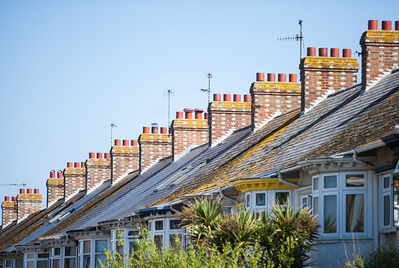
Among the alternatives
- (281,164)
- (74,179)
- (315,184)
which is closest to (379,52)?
(281,164)

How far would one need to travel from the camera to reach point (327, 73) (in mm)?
28344

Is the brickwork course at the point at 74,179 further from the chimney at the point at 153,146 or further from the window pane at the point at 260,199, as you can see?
the window pane at the point at 260,199

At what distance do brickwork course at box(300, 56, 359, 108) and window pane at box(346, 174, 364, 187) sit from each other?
11818mm

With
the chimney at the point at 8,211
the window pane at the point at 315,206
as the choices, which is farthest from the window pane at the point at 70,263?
the chimney at the point at 8,211

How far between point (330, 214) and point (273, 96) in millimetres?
16814

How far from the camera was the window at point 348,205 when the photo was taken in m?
16.1

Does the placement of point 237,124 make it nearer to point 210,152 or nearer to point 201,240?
point 210,152

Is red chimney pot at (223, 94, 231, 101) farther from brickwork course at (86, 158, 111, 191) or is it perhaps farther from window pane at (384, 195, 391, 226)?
window pane at (384, 195, 391, 226)

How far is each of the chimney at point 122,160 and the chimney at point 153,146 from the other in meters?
4.15

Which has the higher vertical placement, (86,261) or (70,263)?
(86,261)

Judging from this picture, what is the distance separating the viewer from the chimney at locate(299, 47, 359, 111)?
28062mm

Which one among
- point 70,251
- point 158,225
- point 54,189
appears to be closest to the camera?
point 158,225

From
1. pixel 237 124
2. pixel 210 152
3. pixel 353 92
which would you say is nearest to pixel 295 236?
pixel 353 92

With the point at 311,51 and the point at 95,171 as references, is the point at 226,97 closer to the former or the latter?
the point at 311,51
